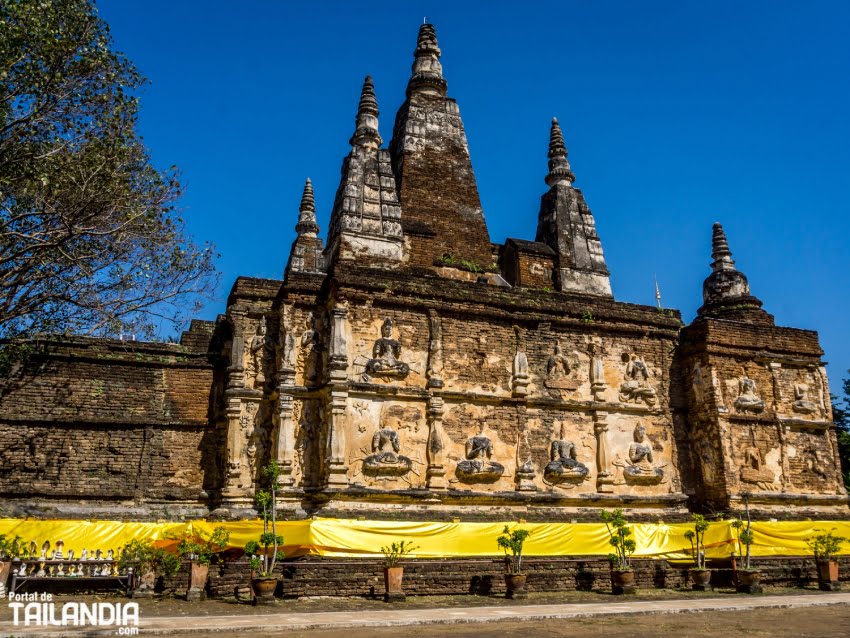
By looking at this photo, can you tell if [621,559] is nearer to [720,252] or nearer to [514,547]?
[514,547]

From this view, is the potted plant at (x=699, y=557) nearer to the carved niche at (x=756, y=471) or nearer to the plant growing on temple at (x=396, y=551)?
the carved niche at (x=756, y=471)

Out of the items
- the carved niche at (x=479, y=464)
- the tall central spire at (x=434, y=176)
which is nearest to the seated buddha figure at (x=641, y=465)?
the carved niche at (x=479, y=464)

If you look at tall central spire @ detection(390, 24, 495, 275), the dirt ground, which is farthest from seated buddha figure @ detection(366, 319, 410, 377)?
the dirt ground

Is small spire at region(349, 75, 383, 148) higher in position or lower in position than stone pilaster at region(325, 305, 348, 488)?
higher

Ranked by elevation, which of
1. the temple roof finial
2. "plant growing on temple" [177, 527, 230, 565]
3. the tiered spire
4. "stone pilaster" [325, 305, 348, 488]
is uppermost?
the temple roof finial

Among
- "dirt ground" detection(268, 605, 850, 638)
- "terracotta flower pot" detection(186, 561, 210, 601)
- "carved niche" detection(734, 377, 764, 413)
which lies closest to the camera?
"dirt ground" detection(268, 605, 850, 638)

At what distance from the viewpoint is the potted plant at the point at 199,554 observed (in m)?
12.5

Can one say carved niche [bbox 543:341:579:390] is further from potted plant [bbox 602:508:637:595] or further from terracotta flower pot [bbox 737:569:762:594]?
terracotta flower pot [bbox 737:569:762:594]

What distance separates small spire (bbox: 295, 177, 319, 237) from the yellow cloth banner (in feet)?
52.9

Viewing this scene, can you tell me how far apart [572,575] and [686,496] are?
520cm

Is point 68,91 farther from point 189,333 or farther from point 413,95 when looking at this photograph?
point 413,95

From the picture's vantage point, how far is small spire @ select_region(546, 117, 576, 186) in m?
23.9

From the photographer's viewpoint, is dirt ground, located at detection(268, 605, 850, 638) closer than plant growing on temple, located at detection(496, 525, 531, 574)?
Yes

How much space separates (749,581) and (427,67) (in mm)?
17208
